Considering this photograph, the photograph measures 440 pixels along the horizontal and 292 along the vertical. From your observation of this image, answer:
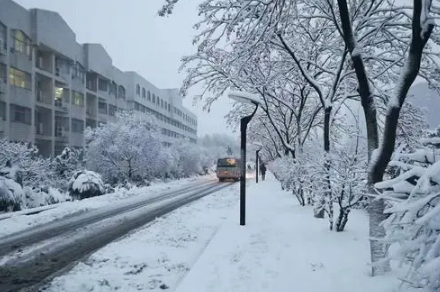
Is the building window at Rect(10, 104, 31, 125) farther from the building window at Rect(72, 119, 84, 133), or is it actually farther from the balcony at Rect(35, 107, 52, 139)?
the building window at Rect(72, 119, 84, 133)

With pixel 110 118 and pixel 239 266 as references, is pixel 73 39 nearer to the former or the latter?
pixel 110 118

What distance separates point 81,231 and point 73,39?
4209 centimetres

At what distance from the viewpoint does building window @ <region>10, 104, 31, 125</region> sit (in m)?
37.8

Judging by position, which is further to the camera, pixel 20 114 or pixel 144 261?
pixel 20 114

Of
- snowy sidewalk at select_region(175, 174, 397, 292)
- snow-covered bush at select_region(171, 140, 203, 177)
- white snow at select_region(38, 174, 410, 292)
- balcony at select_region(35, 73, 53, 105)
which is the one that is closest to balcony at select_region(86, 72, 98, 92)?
balcony at select_region(35, 73, 53, 105)

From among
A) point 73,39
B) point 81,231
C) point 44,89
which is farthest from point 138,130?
point 81,231

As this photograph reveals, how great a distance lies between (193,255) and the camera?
31.1 ft

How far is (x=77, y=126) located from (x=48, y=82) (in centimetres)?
737

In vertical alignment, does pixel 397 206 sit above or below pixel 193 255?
above

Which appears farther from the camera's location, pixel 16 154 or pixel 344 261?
pixel 16 154

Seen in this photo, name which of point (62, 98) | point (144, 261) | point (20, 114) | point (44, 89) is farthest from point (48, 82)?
point (144, 261)

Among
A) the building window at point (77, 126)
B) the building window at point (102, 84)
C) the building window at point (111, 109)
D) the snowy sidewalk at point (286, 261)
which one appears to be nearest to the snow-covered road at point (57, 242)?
the snowy sidewalk at point (286, 261)

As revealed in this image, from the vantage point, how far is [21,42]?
39.3 metres

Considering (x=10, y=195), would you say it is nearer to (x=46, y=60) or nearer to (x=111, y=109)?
(x=46, y=60)
